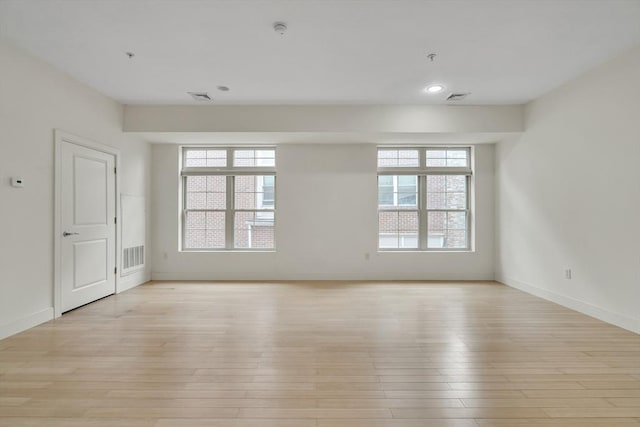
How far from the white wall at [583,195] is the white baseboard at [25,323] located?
239 inches

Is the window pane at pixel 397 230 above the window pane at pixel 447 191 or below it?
below

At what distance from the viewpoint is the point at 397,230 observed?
581cm

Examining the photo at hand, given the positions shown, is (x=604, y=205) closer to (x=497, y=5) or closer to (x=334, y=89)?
(x=497, y=5)

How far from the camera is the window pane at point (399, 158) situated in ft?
19.1

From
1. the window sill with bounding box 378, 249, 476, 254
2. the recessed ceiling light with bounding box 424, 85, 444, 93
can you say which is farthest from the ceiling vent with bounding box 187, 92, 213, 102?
the window sill with bounding box 378, 249, 476, 254

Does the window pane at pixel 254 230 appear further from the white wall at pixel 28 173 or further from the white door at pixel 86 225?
the white wall at pixel 28 173

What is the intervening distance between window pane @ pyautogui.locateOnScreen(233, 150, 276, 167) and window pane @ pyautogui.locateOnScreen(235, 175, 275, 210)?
0.79 feet

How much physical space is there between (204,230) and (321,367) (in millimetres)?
4138

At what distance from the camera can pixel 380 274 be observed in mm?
5582

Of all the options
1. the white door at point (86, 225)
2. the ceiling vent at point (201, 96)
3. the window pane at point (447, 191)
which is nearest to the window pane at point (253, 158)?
the ceiling vent at point (201, 96)

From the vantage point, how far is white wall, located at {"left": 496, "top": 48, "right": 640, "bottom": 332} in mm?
3227

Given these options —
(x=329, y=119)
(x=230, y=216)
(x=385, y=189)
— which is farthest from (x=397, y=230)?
(x=230, y=216)

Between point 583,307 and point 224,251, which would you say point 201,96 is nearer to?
point 224,251

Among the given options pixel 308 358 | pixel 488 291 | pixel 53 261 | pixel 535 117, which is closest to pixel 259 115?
pixel 53 261
